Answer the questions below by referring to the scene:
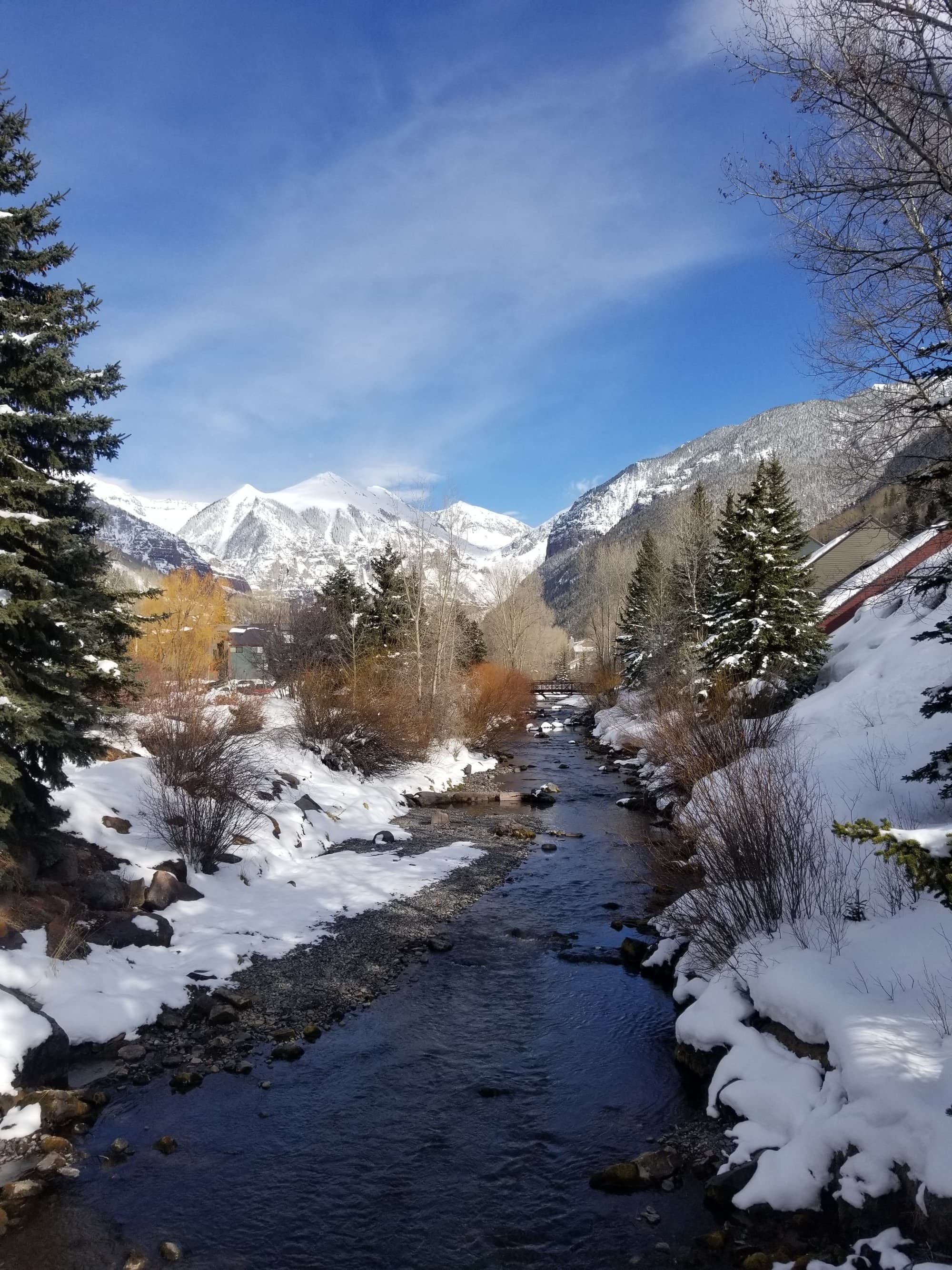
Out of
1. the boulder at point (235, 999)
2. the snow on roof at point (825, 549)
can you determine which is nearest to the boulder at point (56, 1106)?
the boulder at point (235, 999)

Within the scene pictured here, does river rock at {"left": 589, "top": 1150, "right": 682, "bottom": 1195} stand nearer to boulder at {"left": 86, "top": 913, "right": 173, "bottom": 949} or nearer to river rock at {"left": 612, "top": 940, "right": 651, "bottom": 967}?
river rock at {"left": 612, "top": 940, "right": 651, "bottom": 967}

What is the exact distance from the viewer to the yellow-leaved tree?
31031 millimetres

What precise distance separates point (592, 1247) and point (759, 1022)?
3255 mm

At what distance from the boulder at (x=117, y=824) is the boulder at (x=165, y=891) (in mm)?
1275

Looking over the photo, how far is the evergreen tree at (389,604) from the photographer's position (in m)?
37.2

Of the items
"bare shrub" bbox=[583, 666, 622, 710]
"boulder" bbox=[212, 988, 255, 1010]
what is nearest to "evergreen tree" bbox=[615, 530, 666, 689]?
"bare shrub" bbox=[583, 666, 622, 710]

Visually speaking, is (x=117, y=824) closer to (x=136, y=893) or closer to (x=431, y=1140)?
(x=136, y=893)

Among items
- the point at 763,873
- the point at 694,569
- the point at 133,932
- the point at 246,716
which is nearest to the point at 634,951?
the point at 763,873

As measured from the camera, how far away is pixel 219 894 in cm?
1438

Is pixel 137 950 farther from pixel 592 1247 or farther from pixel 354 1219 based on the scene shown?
pixel 592 1247

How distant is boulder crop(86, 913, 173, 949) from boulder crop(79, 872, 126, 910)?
0.29 metres

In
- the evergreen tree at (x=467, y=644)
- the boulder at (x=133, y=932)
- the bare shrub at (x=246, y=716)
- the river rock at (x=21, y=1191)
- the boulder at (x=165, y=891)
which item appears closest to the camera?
the river rock at (x=21, y=1191)

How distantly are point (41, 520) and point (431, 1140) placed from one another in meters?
8.33

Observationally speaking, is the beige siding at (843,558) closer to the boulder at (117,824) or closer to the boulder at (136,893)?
the boulder at (117,824)
